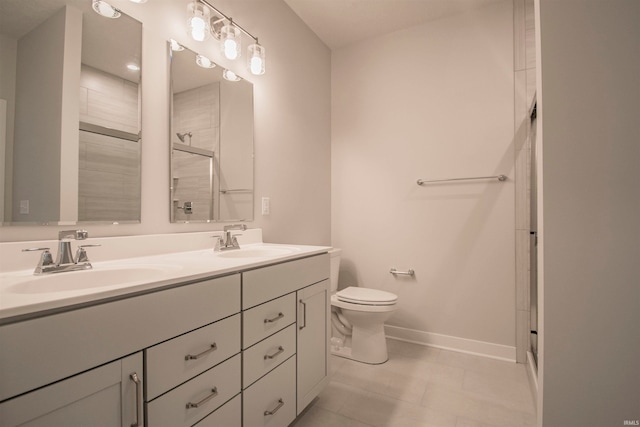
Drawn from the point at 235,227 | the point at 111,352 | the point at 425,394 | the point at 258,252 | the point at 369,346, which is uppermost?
the point at 235,227

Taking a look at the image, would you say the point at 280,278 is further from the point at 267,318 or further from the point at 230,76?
the point at 230,76

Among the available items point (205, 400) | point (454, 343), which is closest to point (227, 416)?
point (205, 400)

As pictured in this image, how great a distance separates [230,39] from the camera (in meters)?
1.55

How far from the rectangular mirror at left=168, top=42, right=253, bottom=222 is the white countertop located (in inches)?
12.3

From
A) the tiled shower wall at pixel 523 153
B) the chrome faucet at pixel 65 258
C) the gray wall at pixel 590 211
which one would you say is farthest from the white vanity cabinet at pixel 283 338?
the tiled shower wall at pixel 523 153

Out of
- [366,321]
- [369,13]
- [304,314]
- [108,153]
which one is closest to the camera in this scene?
[108,153]

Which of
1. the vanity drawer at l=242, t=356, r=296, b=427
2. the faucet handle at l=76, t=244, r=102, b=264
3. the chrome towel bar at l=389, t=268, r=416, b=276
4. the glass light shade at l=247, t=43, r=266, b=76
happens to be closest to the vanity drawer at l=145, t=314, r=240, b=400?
the vanity drawer at l=242, t=356, r=296, b=427

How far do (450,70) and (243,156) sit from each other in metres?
1.72

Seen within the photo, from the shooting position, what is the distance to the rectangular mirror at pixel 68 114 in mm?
932

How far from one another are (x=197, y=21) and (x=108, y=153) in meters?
0.77

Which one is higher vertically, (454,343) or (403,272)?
(403,272)

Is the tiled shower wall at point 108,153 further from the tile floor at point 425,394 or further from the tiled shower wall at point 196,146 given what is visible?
the tile floor at point 425,394

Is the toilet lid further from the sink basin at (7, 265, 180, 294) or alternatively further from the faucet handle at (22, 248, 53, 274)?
the faucet handle at (22, 248, 53, 274)

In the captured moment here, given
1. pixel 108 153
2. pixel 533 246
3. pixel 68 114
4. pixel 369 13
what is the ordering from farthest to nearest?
pixel 369 13
pixel 533 246
pixel 108 153
pixel 68 114
